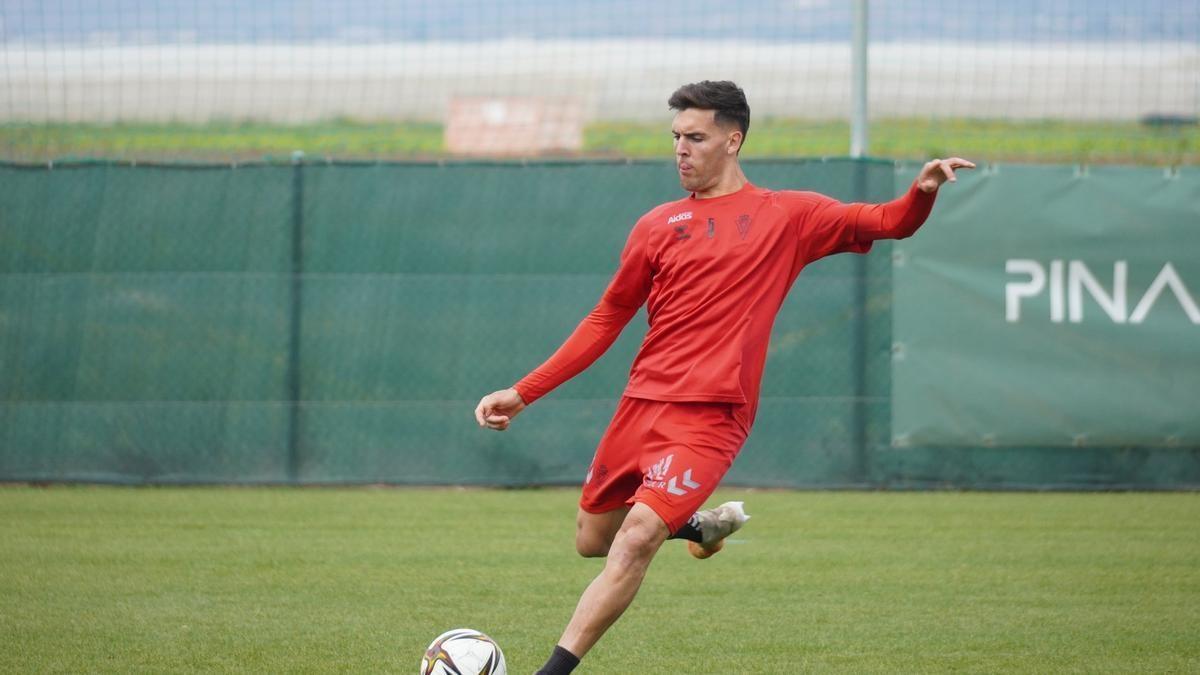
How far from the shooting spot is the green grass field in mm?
6121

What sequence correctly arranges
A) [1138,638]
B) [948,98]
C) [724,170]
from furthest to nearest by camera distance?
[948,98] → [1138,638] → [724,170]

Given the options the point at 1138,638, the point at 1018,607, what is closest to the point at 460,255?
the point at 1018,607

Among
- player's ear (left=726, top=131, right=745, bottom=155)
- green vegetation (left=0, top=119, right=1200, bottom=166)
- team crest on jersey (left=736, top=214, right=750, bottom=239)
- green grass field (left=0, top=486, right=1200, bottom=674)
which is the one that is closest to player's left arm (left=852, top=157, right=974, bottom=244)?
team crest on jersey (left=736, top=214, right=750, bottom=239)

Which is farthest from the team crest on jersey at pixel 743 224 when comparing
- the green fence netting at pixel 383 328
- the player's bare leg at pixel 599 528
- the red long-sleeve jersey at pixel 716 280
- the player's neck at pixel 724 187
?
the green fence netting at pixel 383 328

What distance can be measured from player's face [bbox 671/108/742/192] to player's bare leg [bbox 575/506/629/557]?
4.02 feet

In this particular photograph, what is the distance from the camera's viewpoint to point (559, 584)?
25.1 ft

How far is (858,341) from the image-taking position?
11.2m

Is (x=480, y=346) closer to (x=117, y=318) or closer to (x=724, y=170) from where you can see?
(x=117, y=318)

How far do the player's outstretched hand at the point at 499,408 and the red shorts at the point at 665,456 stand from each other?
36 centimetres

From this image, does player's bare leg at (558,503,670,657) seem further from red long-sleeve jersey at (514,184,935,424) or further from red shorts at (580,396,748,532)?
red long-sleeve jersey at (514,184,935,424)

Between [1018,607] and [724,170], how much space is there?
276 centimetres

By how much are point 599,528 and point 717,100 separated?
1.61 m

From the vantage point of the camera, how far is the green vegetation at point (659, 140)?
13.5 metres

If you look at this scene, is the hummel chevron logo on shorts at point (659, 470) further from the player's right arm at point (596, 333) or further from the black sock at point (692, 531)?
the black sock at point (692, 531)
